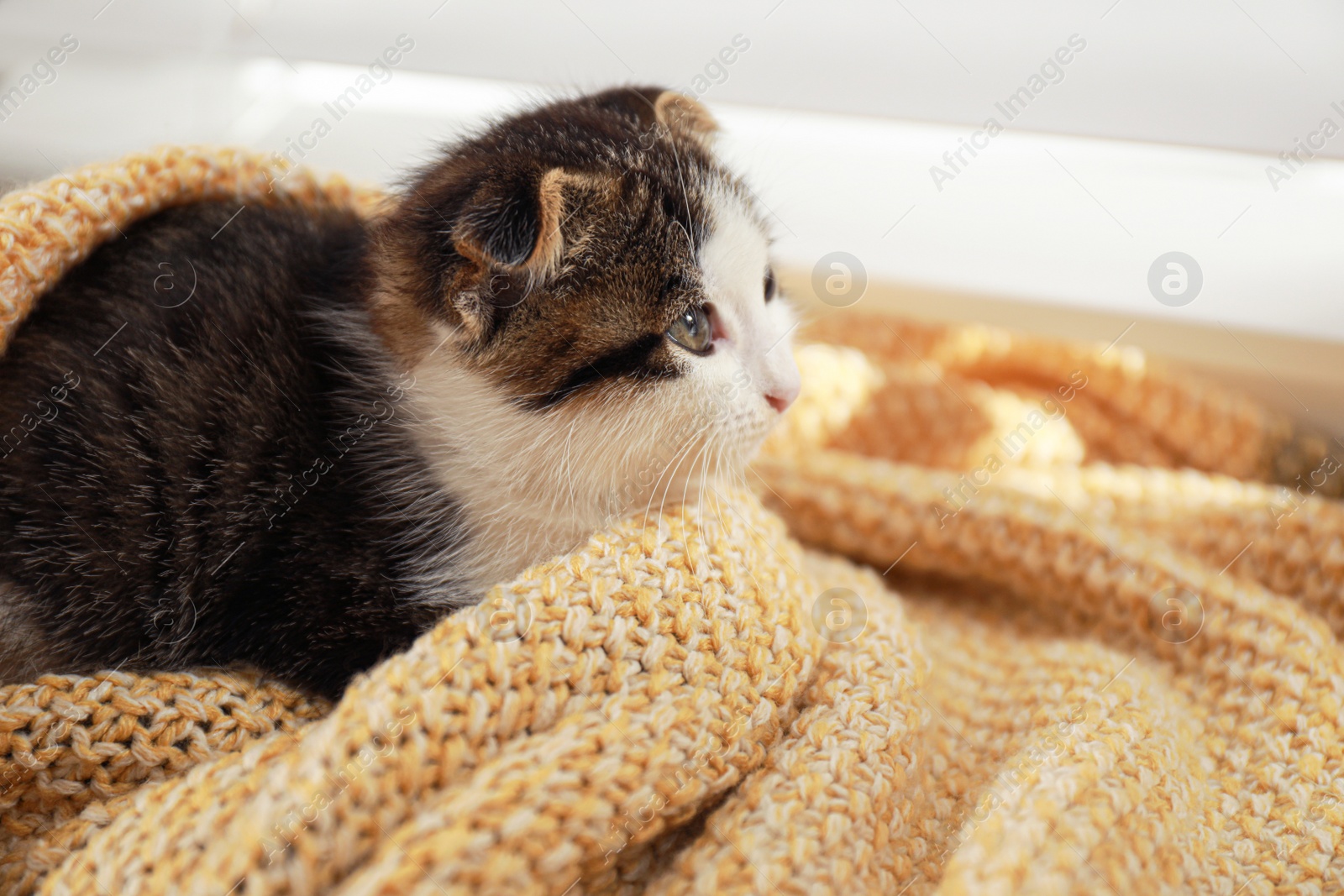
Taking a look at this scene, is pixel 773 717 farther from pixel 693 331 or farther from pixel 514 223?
pixel 514 223

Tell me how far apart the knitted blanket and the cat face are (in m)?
0.10

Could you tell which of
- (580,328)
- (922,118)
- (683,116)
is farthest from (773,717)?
(922,118)

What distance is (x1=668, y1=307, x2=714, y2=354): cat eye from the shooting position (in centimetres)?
92

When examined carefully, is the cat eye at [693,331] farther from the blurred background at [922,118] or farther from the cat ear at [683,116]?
the blurred background at [922,118]

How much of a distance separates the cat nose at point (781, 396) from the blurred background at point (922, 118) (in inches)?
19.8

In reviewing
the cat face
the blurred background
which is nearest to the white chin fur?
the cat face

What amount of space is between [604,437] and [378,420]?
264 millimetres

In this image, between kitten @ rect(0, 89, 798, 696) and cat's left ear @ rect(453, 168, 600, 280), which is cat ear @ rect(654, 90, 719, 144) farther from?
cat's left ear @ rect(453, 168, 600, 280)

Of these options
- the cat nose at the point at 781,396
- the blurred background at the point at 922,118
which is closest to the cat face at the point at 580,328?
the cat nose at the point at 781,396

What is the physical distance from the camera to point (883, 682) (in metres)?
0.92

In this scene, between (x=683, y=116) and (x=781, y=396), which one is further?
(x=683, y=116)

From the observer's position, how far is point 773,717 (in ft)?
2.80

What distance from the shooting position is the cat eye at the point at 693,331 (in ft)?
3.01

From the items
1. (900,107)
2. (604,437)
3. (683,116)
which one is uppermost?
(900,107)
